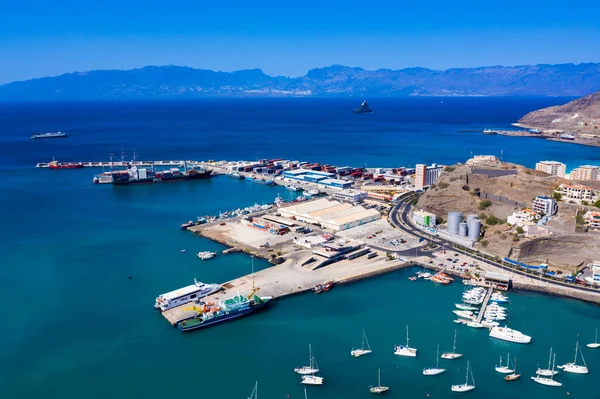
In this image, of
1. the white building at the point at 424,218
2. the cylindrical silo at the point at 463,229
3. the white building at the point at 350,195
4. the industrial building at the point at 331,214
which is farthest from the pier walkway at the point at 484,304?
the white building at the point at 350,195

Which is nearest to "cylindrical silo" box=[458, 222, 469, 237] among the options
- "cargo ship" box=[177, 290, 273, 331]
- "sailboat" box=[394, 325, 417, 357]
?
"sailboat" box=[394, 325, 417, 357]

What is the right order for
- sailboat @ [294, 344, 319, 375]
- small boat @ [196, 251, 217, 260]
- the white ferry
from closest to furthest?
sailboat @ [294, 344, 319, 375] < the white ferry < small boat @ [196, 251, 217, 260]

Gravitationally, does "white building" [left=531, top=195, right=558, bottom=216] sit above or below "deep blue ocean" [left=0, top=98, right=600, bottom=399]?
above

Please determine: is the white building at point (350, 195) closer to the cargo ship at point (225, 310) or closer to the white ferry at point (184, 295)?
the white ferry at point (184, 295)

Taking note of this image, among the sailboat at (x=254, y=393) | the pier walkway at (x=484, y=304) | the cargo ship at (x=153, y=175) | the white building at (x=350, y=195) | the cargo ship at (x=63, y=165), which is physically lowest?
the sailboat at (x=254, y=393)

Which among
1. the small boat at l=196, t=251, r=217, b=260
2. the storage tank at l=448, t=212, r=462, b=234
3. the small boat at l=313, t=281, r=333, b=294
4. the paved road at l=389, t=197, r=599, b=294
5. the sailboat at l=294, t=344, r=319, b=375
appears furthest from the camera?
the storage tank at l=448, t=212, r=462, b=234

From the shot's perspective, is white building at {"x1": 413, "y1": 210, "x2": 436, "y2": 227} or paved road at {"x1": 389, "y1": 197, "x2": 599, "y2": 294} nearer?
paved road at {"x1": 389, "y1": 197, "x2": 599, "y2": 294}

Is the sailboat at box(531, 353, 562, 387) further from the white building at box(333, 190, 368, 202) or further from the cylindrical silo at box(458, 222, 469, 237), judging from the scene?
the white building at box(333, 190, 368, 202)
